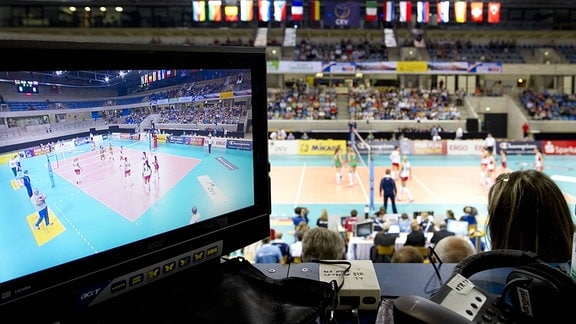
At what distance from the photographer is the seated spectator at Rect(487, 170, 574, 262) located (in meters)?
2.12

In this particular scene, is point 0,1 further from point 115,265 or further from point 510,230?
point 510,230

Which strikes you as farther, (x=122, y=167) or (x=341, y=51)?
(x=341, y=51)

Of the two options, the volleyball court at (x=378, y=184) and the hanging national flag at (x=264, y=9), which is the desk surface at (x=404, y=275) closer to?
the volleyball court at (x=378, y=184)

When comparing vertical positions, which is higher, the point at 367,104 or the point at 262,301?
the point at 367,104

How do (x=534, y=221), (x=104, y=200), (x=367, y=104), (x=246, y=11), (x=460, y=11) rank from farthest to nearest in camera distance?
(x=367, y=104) → (x=460, y=11) → (x=246, y=11) → (x=534, y=221) → (x=104, y=200)

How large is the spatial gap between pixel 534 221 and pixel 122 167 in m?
1.66

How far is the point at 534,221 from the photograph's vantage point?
2123 mm

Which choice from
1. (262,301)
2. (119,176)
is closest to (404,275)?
(262,301)

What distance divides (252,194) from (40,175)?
93 cm

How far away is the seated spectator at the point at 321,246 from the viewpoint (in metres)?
3.71

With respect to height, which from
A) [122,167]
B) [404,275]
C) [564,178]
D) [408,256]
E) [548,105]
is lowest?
[564,178]

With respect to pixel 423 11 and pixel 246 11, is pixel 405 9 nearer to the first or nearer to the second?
pixel 423 11

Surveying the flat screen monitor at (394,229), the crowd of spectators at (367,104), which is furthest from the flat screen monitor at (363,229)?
the crowd of spectators at (367,104)

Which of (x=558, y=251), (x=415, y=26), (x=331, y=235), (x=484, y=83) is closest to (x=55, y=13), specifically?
(x=415, y=26)
